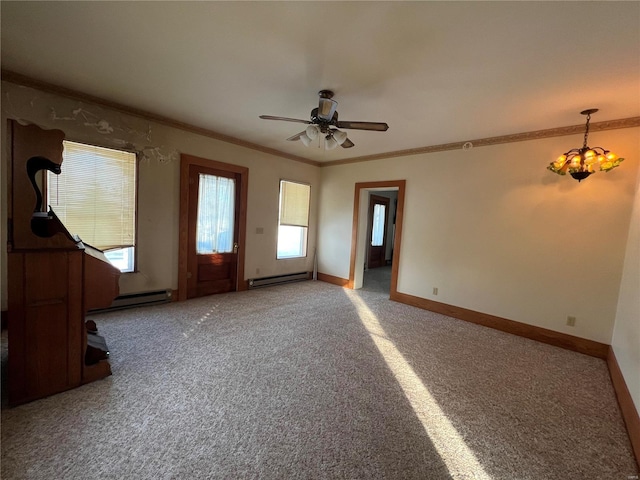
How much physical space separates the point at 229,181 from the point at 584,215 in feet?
15.7

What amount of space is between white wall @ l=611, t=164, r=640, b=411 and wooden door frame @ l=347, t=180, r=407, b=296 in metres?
2.60

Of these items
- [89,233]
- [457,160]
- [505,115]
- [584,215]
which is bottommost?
[89,233]

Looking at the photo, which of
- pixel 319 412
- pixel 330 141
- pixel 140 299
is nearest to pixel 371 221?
pixel 330 141

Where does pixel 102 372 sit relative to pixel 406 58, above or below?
below

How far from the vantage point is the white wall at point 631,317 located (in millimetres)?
2078

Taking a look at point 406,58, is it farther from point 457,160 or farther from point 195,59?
point 457,160

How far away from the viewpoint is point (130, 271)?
3600 millimetres

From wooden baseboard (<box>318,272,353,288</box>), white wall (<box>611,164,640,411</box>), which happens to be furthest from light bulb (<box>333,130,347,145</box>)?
wooden baseboard (<box>318,272,353,288</box>)

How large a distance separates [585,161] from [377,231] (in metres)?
5.19

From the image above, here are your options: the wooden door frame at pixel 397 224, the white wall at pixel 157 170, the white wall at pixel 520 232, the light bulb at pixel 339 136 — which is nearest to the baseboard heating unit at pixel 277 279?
the white wall at pixel 157 170

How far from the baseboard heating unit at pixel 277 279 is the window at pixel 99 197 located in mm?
1937

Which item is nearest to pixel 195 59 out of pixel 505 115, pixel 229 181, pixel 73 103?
pixel 73 103

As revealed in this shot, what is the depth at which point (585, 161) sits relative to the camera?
285 centimetres

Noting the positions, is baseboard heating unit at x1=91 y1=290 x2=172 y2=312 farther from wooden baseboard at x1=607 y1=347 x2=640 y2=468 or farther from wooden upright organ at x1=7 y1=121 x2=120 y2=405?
wooden baseboard at x1=607 y1=347 x2=640 y2=468
